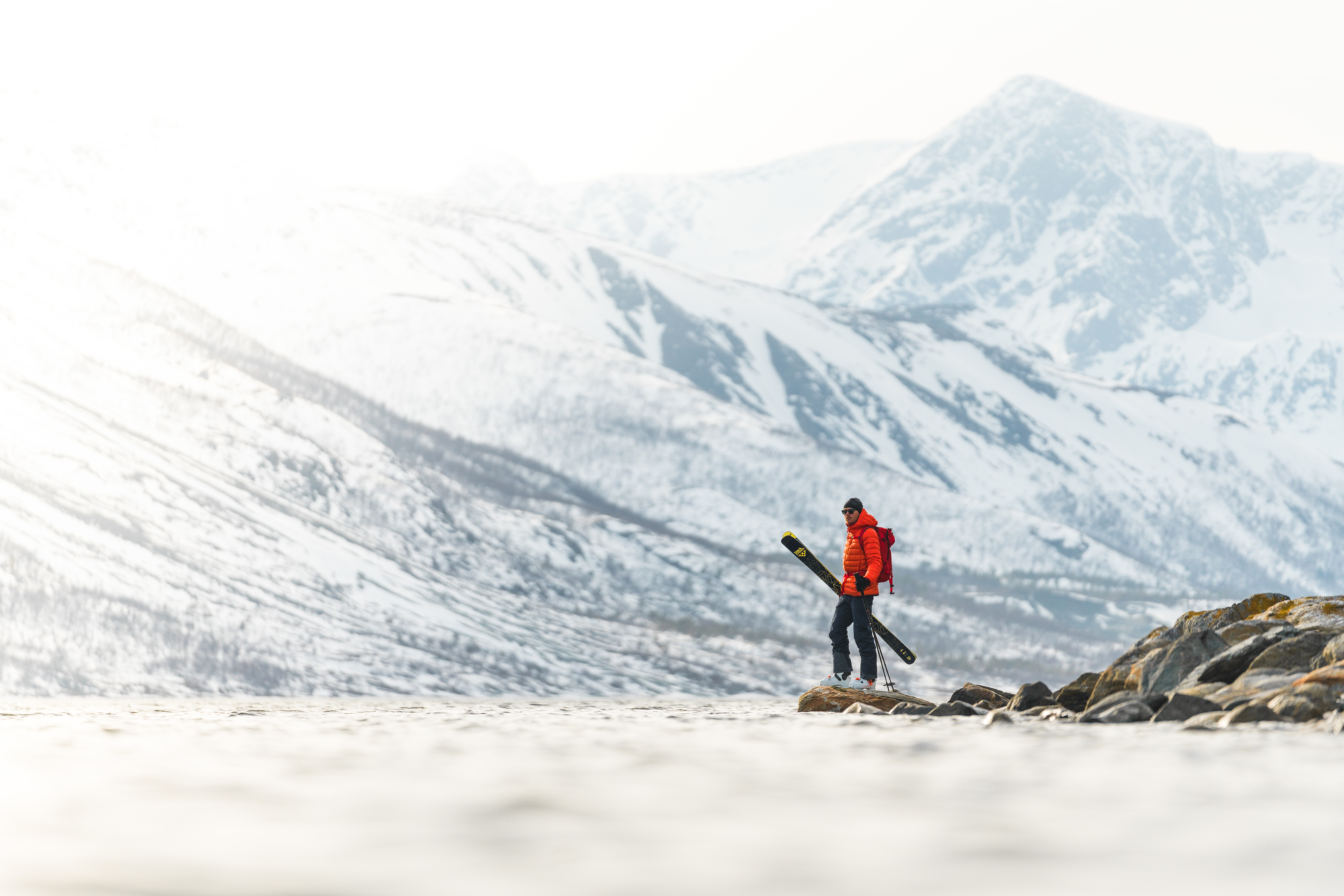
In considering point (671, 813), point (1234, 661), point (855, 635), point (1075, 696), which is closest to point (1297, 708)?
point (1234, 661)

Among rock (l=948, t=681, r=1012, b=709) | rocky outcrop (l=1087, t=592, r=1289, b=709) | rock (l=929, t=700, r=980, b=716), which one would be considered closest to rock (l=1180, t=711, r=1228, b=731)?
rock (l=929, t=700, r=980, b=716)

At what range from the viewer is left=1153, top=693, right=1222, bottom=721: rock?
1888cm

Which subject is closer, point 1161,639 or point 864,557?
point 864,557

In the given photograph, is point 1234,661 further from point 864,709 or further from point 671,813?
point 671,813

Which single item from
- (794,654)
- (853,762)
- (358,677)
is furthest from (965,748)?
(794,654)

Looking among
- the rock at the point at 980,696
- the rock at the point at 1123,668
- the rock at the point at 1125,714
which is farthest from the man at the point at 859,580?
the rock at the point at 1125,714

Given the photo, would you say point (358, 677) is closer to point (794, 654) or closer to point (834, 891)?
point (794, 654)

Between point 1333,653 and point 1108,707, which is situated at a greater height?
point 1333,653

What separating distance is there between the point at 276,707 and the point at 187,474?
11823cm

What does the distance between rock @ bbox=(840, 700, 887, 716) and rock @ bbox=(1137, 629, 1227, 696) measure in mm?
4469

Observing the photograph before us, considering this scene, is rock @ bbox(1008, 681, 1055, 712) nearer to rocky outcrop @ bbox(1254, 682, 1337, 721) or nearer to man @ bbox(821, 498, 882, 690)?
man @ bbox(821, 498, 882, 690)

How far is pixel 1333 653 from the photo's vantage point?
2039cm

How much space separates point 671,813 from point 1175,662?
613 inches

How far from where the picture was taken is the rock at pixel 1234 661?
22.6 metres
